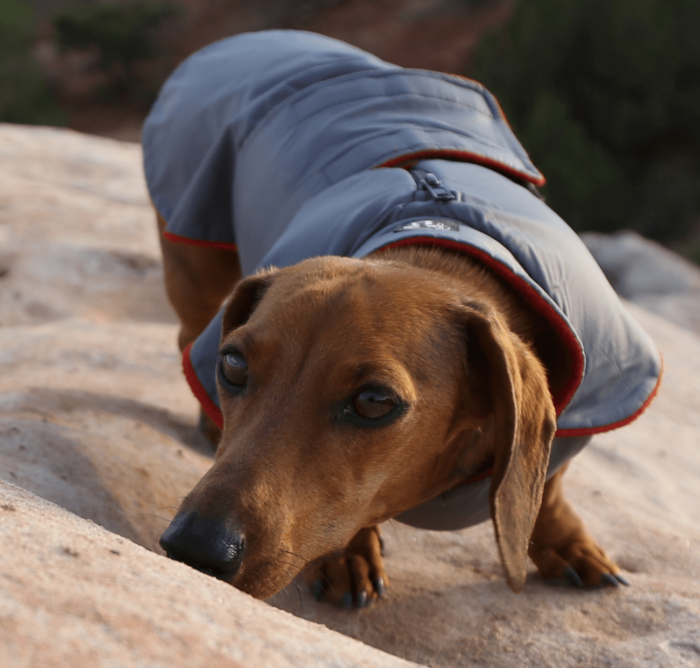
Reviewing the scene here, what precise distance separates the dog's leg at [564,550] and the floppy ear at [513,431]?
72 centimetres

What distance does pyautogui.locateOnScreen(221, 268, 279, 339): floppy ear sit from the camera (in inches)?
93.7

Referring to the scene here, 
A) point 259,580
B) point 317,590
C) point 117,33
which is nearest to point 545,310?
point 259,580

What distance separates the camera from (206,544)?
170cm

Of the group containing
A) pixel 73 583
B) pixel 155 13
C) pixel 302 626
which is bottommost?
pixel 155 13

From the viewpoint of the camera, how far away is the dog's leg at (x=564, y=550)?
2.82 meters

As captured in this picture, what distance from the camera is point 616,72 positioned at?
1446cm

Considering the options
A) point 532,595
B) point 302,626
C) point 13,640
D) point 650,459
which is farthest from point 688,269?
point 13,640

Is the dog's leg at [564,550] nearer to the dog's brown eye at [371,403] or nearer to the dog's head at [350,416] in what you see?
the dog's head at [350,416]

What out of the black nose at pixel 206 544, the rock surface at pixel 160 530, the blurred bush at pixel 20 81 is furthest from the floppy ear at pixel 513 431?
the blurred bush at pixel 20 81

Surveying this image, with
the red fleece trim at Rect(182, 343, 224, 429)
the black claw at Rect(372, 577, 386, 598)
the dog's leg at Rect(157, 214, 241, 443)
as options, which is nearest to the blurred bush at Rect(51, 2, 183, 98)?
the dog's leg at Rect(157, 214, 241, 443)

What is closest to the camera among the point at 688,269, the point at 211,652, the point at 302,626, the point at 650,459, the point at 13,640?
the point at 13,640

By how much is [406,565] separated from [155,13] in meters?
26.6

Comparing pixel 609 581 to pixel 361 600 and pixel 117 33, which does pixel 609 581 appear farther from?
pixel 117 33

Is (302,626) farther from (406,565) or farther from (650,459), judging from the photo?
(650,459)
